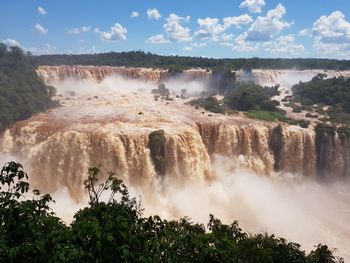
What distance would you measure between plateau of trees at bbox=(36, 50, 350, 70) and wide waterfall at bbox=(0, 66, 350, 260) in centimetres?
3437

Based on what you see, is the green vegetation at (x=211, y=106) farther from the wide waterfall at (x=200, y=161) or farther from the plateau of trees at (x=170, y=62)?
the plateau of trees at (x=170, y=62)

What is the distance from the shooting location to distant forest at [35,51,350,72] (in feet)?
245

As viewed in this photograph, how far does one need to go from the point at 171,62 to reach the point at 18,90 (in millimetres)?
47392

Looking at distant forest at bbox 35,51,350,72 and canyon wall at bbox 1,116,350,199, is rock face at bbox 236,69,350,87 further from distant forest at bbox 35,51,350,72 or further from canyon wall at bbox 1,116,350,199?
canyon wall at bbox 1,116,350,199

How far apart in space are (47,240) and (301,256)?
21.6 feet

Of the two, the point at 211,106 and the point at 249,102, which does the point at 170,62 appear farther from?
the point at 211,106

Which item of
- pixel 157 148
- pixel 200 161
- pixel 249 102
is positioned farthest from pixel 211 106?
pixel 157 148

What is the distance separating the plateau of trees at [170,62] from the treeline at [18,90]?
2175 centimetres

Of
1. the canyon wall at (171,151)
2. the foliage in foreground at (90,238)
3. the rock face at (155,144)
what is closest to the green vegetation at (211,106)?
the rock face at (155,144)

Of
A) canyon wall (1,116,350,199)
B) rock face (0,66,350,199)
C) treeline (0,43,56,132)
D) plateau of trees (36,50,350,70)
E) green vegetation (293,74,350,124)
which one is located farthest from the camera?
plateau of trees (36,50,350,70)

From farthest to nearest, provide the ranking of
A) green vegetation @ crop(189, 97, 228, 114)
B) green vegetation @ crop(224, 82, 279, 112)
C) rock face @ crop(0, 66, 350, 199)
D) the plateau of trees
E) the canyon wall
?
the plateau of trees
green vegetation @ crop(224, 82, 279, 112)
green vegetation @ crop(189, 97, 228, 114)
rock face @ crop(0, 66, 350, 199)
the canyon wall

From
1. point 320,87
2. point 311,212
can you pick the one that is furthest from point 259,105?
point 311,212

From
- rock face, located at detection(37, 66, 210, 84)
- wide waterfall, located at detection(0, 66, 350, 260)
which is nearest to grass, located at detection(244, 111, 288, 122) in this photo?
wide waterfall, located at detection(0, 66, 350, 260)

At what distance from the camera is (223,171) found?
3058cm
